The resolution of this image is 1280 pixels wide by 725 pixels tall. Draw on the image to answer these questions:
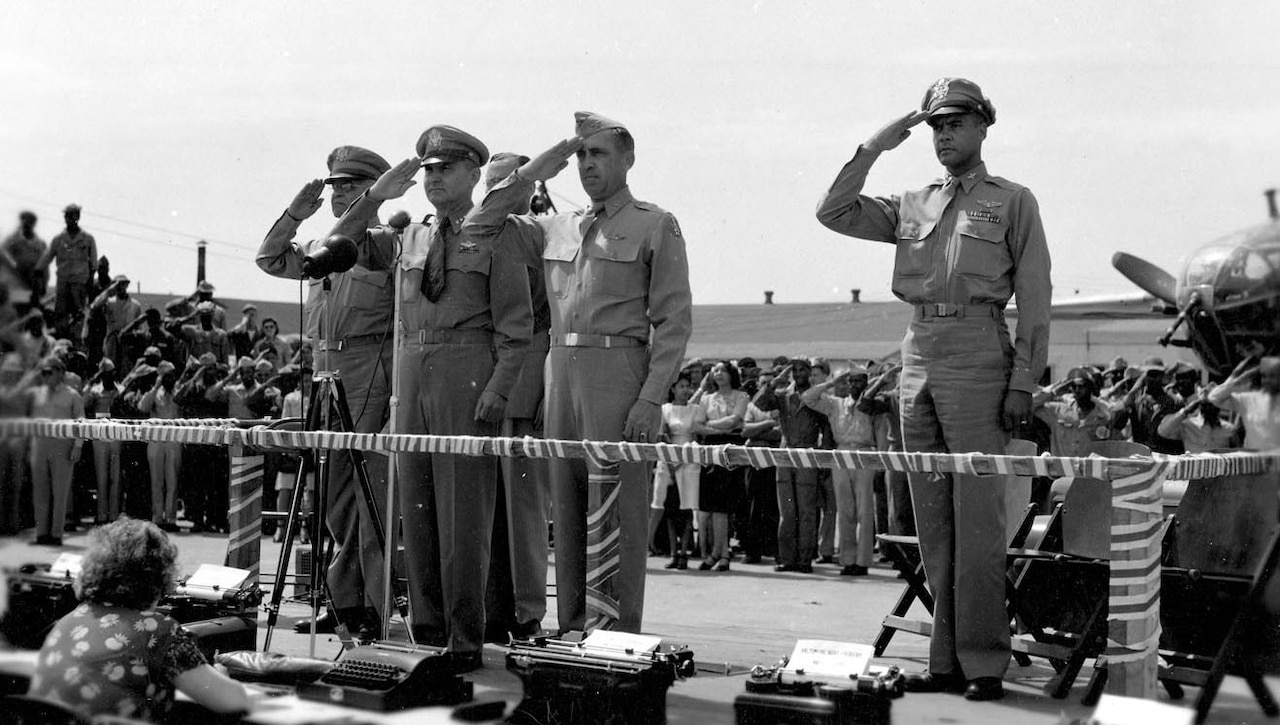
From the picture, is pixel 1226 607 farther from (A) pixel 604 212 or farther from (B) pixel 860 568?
(B) pixel 860 568

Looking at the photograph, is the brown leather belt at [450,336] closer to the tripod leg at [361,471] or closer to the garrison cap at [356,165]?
the tripod leg at [361,471]

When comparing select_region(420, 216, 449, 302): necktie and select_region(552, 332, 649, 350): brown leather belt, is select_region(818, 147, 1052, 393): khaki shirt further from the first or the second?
select_region(420, 216, 449, 302): necktie

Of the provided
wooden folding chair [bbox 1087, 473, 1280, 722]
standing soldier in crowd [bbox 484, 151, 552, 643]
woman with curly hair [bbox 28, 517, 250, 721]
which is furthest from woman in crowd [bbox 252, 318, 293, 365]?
wooden folding chair [bbox 1087, 473, 1280, 722]

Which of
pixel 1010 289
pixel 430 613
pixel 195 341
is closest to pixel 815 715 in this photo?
pixel 1010 289

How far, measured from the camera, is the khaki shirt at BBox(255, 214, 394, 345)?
22.1ft

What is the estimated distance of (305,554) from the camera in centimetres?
754

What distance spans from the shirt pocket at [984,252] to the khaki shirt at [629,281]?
1.07m

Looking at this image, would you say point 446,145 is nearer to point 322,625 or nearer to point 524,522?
point 524,522

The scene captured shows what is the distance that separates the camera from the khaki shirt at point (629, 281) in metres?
5.58

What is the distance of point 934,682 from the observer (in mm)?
5094

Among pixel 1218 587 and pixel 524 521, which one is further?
pixel 524 521

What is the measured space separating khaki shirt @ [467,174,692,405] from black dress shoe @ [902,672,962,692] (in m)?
1.40

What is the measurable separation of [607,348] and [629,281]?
278mm

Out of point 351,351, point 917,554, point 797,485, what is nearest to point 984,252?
point 917,554
